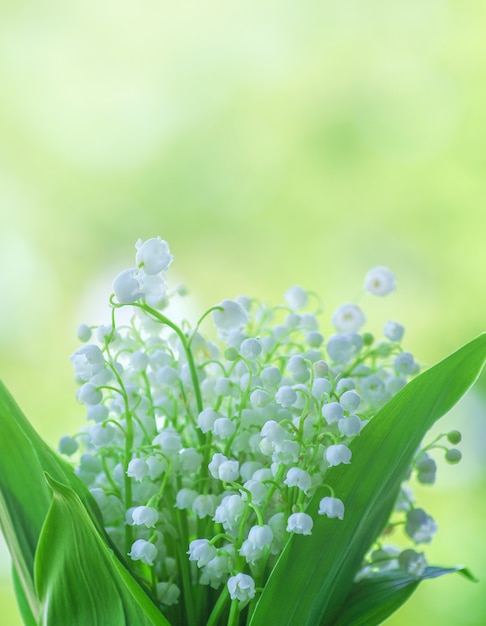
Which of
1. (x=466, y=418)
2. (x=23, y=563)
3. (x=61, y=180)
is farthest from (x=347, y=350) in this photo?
(x=61, y=180)

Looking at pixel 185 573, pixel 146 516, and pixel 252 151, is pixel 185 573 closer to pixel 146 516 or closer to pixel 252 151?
pixel 146 516

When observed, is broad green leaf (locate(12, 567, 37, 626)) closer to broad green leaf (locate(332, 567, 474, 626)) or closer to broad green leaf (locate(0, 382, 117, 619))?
broad green leaf (locate(0, 382, 117, 619))

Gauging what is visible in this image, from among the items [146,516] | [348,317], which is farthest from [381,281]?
[146,516]

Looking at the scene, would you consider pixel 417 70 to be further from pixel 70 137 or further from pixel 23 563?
pixel 23 563

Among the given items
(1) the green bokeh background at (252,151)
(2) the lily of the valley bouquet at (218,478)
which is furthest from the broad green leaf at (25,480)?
(1) the green bokeh background at (252,151)

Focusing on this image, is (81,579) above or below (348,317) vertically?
below

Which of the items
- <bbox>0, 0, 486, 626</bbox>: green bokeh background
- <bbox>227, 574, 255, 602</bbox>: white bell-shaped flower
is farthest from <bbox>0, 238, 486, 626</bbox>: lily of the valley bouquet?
<bbox>0, 0, 486, 626</bbox>: green bokeh background

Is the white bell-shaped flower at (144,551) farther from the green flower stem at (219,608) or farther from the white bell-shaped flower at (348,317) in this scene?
the white bell-shaped flower at (348,317)
